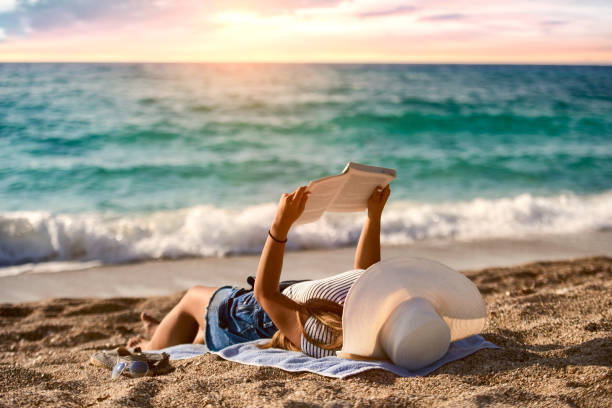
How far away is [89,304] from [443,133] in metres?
13.2

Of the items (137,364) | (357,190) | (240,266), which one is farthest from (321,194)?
(240,266)

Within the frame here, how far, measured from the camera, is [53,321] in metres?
4.39

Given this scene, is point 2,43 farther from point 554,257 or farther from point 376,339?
point 376,339

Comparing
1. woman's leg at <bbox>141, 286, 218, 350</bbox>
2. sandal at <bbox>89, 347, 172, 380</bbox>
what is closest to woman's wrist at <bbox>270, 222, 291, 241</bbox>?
woman's leg at <bbox>141, 286, 218, 350</bbox>

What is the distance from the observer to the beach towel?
2.52 metres

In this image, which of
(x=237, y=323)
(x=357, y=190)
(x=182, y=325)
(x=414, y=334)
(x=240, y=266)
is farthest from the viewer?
(x=240, y=266)

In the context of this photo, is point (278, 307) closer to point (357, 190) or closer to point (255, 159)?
point (357, 190)

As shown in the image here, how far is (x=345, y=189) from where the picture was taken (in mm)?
2809

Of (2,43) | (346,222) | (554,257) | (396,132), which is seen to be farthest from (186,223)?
(2,43)

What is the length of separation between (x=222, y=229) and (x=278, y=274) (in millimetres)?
4591

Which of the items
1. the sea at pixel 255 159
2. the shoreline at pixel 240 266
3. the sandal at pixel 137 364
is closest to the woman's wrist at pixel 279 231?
the sandal at pixel 137 364

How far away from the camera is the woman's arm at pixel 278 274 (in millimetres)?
2637

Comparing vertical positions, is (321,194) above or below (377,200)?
above

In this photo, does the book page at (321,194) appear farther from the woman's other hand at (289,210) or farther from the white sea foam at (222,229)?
the white sea foam at (222,229)
